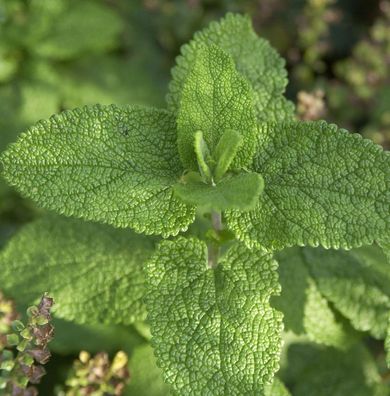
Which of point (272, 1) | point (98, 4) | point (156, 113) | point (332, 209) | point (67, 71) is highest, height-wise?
point (272, 1)

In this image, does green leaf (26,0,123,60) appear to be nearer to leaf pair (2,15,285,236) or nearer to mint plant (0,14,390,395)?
mint plant (0,14,390,395)

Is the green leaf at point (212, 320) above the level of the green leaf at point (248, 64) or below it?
below

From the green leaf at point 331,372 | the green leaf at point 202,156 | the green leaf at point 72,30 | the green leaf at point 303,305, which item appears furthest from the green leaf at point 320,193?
the green leaf at point 72,30

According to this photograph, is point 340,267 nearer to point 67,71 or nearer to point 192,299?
point 192,299

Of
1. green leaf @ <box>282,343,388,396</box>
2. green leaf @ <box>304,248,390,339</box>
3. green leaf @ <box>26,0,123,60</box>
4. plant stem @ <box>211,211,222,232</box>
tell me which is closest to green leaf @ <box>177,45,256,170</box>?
plant stem @ <box>211,211,222,232</box>

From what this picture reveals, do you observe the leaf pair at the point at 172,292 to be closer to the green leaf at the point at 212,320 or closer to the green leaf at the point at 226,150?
the green leaf at the point at 212,320

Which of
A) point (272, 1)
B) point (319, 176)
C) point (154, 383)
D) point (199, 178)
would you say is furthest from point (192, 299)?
point (272, 1)
